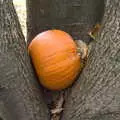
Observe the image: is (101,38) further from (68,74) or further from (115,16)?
(68,74)

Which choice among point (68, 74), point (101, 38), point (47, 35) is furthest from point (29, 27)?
point (101, 38)

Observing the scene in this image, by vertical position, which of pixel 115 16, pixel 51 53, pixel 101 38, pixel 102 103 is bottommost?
pixel 102 103

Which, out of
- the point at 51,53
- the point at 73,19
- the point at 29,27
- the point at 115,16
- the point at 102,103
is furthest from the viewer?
the point at 29,27

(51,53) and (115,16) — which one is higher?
(115,16)

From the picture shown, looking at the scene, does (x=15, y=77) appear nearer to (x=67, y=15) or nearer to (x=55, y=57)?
(x=55, y=57)

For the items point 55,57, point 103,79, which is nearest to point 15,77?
point 55,57

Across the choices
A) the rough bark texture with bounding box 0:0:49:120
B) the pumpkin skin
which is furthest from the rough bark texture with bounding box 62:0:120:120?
the rough bark texture with bounding box 0:0:49:120

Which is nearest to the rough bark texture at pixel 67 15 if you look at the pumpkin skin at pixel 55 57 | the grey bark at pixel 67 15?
the grey bark at pixel 67 15

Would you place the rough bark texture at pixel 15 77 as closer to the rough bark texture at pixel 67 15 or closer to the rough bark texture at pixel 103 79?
the rough bark texture at pixel 103 79
